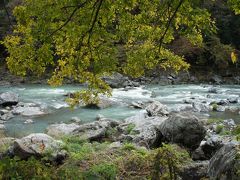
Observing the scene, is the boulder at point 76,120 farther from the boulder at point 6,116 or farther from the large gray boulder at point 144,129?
the boulder at point 6,116

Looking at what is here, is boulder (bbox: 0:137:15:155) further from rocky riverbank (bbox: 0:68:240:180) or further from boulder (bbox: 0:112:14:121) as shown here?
boulder (bbox: 0:112:14:121)

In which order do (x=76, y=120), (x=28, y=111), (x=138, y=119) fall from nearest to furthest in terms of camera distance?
(x=138, y=119)
(x=76, y=120)
(x=28, y=111)

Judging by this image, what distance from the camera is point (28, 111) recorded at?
19578mm

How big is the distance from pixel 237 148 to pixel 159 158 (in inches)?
49.7

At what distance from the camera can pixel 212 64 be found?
120 ft

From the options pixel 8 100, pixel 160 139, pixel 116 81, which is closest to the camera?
pixel 160 139

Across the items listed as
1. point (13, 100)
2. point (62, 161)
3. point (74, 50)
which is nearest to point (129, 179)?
point (62, 161)

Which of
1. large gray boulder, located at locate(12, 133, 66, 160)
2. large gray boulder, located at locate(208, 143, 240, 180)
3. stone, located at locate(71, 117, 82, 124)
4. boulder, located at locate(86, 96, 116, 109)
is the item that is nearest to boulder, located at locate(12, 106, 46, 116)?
stone, located at locate(71, 117, 82, 124)

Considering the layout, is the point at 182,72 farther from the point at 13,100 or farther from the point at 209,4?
the point at 13,100

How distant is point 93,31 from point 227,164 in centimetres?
298

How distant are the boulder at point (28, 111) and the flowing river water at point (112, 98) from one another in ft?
1.59

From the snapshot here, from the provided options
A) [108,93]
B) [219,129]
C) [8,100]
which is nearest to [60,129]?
[219,129]

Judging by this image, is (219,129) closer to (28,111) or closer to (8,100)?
(28,111)

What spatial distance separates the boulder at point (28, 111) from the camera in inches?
759
